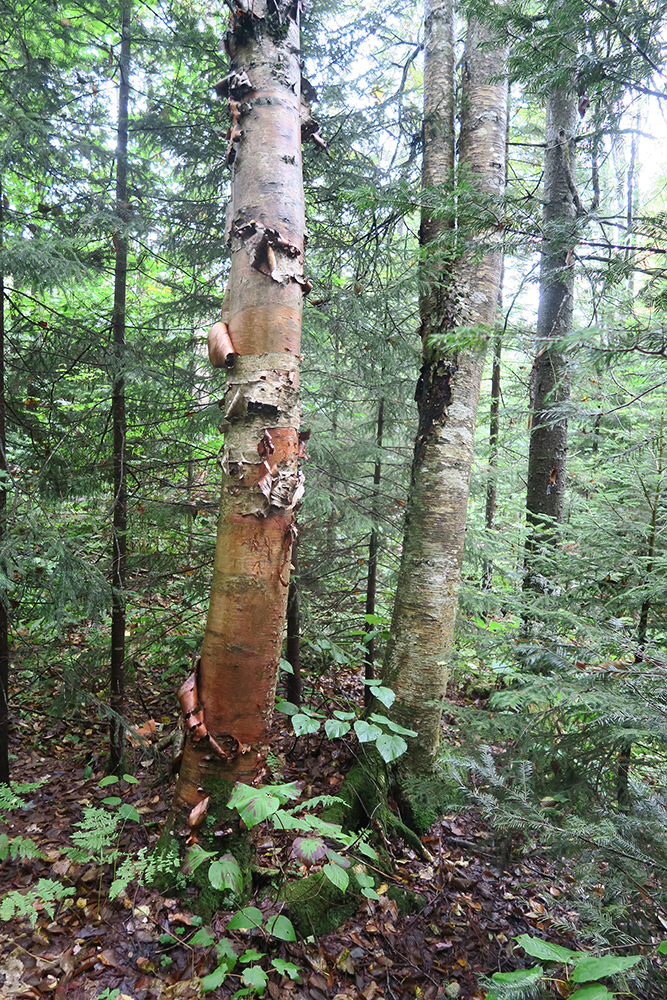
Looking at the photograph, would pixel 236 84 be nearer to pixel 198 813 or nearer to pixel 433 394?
pixel 433 394

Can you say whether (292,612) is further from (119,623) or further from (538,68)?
(538,68)

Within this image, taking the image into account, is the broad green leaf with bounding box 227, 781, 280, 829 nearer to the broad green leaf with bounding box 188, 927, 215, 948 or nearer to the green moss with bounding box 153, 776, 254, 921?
the green moss with bounding box 153, 776, 254, 921

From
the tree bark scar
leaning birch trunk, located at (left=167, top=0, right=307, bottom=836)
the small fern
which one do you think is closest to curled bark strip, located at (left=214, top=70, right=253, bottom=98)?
leaning birch trunk, located at (left=167, top=0, right=307, bottom=836)

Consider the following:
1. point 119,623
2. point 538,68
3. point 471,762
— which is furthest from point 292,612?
point 538,68

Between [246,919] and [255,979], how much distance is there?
0.77 feet

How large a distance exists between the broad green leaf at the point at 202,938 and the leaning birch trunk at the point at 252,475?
410 mm

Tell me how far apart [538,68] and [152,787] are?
5082 millimetres

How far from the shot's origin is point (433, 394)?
3928 mm

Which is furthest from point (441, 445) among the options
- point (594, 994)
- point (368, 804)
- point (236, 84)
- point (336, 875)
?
point (594, 994)

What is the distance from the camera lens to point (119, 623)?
3910 millimetres

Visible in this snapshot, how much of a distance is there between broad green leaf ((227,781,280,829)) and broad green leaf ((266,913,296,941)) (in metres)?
0.62

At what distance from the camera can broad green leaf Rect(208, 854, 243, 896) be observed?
212 cm

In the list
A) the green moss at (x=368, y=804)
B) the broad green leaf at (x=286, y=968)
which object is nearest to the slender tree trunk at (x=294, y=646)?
the green moss at (x=368, y=804)

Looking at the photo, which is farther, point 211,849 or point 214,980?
point 211,849
